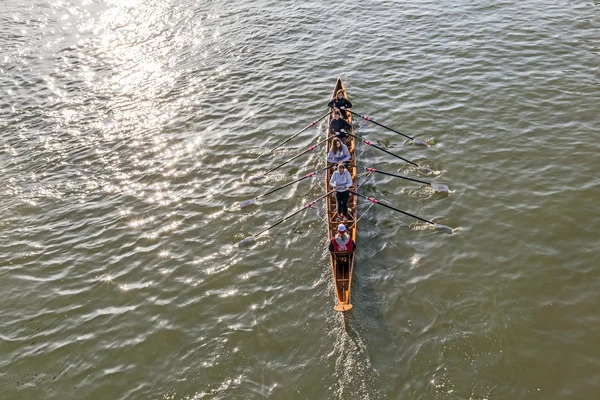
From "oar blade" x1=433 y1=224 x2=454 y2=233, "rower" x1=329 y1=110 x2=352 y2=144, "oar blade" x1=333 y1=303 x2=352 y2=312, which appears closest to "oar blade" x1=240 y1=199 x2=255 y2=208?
"rower" x1=329 y1=110 x2=352 y2=144

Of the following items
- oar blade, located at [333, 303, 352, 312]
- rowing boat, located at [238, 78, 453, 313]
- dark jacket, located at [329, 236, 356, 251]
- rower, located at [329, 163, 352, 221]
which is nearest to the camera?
oar blade, located at [333, 303, 352, 312]

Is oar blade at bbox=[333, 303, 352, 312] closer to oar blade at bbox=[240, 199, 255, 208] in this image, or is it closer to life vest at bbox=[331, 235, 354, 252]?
life vest at bbox=[331, 235, 354, 252]

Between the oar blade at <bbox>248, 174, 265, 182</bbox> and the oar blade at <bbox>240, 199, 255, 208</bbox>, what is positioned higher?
the oar blade at <bbox>248, 174, 265, 182</bbox>

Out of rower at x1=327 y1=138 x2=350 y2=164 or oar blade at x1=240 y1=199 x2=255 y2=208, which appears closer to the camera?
oar blade at x1=240 y1=199 x2=255 y2=208

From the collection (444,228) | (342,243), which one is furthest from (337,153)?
(444,228)

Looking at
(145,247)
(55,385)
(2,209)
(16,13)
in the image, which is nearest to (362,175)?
(145,247)

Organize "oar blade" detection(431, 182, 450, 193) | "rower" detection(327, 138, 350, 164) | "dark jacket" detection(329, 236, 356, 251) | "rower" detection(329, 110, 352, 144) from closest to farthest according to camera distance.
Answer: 1. "dark jacket" detection(329, 236, 356, 251)
2. "oar blade" detection(431, 182, 450, 193)
3. "rower" detection(327, 138, 350, 164)
4. "rower" detection(329, 110, 352, 144)

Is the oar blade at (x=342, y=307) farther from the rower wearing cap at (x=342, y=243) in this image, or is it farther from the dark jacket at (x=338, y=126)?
the dark jacket at (x=338, y=126)

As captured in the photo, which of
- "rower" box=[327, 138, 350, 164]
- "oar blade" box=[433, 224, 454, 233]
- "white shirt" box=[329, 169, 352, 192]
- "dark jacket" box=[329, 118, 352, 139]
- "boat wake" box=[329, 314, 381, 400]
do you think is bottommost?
"boat wake" box=[329, 314, 381, 400]
